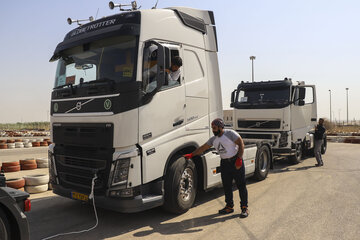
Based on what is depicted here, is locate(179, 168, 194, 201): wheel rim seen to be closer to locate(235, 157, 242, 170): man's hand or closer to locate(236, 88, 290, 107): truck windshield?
locate(235, 157, 242, 170): man's hand

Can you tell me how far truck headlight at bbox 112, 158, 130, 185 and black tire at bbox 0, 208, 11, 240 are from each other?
1.59 meters

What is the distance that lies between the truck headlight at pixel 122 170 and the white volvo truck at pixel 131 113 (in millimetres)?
16

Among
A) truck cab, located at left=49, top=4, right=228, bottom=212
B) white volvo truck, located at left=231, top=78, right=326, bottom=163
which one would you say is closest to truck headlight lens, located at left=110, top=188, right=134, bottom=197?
truck cab, located at left=49, top=4, right=228, bottom=212

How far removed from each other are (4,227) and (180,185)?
2873 mm

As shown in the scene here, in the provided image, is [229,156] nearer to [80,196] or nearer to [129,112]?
[129,112]

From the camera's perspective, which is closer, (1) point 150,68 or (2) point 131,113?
(2) point 131,113

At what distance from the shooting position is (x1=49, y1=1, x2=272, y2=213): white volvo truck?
4.55m

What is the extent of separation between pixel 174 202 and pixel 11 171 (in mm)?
7004

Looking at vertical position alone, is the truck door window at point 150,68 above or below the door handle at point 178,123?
above

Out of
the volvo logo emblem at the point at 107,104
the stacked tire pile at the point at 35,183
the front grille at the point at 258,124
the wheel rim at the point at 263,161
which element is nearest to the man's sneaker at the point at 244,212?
the volvo logo emblem at the point at 107,104

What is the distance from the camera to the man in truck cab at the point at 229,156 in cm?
537

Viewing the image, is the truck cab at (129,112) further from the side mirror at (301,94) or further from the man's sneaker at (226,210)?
the side mirror at (301,94)

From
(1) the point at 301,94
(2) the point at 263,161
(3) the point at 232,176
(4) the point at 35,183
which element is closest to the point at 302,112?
(1) the point at 301,94

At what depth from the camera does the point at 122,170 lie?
14.8 feet
